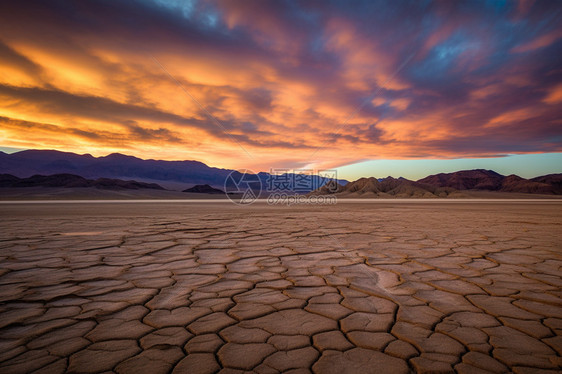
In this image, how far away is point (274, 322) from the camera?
1.41m

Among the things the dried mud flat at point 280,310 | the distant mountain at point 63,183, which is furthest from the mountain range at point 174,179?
the dried mud flat at point 280,310

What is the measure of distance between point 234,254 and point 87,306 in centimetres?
148

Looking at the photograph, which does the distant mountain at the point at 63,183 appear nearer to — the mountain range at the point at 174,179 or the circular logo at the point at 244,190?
the mountain range at the point at 174,179

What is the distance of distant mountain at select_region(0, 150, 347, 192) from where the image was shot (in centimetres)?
9038

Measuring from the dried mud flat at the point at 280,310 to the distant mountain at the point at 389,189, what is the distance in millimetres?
26223

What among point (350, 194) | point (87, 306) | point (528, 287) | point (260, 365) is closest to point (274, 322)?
point (260, 365)

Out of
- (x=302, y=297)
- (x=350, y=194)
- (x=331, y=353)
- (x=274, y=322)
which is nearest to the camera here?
(x=331, y=353)

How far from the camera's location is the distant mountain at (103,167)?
297 ft

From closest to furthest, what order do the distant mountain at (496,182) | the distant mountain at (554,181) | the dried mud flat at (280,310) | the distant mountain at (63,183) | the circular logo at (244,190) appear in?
the dried mud flat at (280,310) < the circular logo at (244,190) < the distant mountain at (63,183) < the distant mountain at (554,181) < the distant mountain at (496,182)

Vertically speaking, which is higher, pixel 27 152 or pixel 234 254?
pixel 27 152

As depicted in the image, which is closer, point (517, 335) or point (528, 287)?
point (517, 335)

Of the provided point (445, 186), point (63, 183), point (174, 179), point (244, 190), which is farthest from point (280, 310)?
point (174, 179)

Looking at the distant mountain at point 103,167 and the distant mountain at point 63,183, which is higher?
the distant mountain at point 103,167

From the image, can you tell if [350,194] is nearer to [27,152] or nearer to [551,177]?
[551,177]
